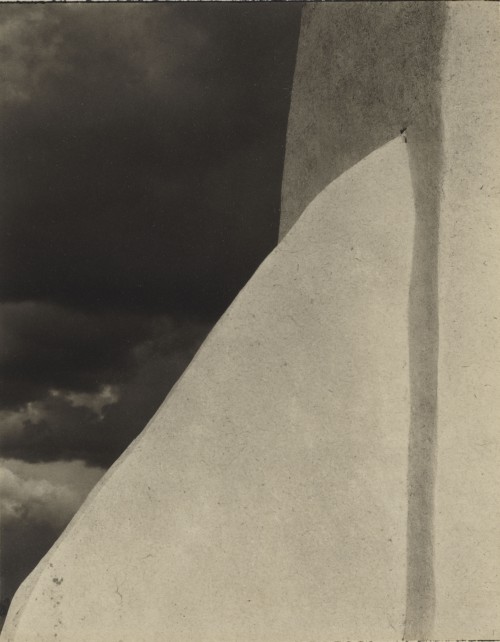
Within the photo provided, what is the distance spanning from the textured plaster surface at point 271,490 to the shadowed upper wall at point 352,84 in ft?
1.28

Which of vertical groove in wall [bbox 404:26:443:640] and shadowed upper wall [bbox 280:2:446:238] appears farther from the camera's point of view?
shadowed upper wall [bbox 280:2:446:238]

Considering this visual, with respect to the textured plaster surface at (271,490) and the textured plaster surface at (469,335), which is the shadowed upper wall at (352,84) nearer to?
the textured plaster surface at (469,335)

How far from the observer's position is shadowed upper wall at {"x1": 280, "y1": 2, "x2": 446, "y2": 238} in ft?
13.8

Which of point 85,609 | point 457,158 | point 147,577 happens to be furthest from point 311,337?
point 85,609

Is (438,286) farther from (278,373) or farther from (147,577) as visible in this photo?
(147,577)

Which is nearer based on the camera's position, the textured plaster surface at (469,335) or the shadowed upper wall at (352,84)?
the textured plaster surface at (469,335)

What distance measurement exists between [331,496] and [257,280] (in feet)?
3.70

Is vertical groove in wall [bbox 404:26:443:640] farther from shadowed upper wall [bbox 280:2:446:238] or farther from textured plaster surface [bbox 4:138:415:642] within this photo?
shadowed upper wall [bbox 280:2:446:238]

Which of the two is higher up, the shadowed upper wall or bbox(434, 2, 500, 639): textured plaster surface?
the shadowed upper wall

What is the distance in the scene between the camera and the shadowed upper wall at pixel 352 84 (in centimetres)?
421

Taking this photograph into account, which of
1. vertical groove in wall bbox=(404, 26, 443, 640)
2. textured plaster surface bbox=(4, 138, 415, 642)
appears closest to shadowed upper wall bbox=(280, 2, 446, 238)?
vertical groove in wall bbox=(404, 26, 443, 640)

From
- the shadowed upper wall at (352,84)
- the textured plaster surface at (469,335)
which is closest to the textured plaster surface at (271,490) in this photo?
the textured plaster surface at (469,335)

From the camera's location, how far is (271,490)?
13.3 ft

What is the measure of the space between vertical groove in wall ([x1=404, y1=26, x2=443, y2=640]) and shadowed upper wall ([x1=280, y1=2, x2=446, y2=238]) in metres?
0.17
